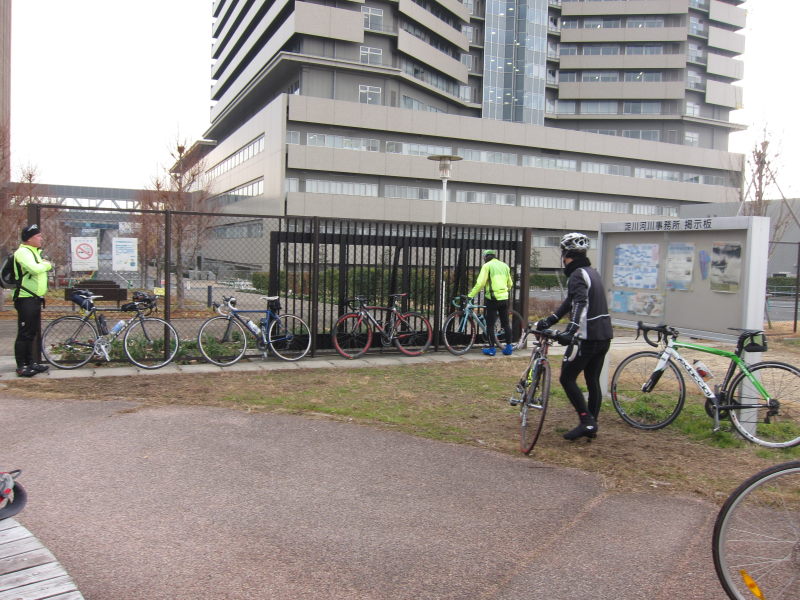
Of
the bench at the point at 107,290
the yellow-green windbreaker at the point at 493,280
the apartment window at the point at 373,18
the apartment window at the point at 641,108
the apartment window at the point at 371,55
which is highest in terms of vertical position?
the apartment window at the point at 373,18

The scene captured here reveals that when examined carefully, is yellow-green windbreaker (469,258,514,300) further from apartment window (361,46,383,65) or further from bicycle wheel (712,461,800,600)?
apartment window (361,46,383,65)

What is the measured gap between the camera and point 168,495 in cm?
427

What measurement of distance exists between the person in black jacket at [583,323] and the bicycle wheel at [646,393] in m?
0.74

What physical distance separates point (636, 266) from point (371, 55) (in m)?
50.3

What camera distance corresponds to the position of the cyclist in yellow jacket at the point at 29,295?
8.12 m

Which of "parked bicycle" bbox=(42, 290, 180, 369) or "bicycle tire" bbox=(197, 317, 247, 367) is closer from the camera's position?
"parked bicycle" bbox=(42, 290, 180, 369)

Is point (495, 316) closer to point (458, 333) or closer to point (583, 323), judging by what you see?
point (458, 333)

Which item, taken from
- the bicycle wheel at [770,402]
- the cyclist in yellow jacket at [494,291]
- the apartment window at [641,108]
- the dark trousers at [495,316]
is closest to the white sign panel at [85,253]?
the cyclist in yellow jacket at [494,291]

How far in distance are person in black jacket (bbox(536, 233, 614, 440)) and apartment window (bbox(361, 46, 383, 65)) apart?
5086 centimetres

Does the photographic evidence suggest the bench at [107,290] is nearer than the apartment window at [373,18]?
Yes

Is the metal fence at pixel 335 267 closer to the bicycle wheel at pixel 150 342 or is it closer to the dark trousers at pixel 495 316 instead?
the bicycle wheel at pixel 150 342

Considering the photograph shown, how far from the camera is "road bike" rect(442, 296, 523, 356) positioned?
10.9 m

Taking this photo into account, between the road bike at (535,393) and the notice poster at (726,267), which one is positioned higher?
the notice poster at (726,267)

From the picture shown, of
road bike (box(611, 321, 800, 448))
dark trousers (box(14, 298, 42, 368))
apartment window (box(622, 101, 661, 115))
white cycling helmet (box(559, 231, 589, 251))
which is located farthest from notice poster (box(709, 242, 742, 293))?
apartment window (box(622, 101, 661, 115))
